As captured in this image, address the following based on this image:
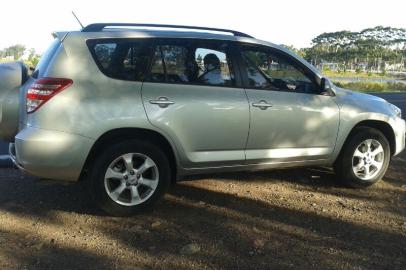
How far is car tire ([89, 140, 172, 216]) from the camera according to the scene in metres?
4.33

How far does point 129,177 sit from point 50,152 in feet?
2.49

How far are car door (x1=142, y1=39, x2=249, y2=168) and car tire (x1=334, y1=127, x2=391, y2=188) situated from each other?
136cm

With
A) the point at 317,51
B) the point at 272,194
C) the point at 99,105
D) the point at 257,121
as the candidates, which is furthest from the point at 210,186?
the point at 317,51

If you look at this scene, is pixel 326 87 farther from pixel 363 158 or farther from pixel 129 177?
pixel 129 177

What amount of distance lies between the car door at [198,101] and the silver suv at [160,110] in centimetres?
1

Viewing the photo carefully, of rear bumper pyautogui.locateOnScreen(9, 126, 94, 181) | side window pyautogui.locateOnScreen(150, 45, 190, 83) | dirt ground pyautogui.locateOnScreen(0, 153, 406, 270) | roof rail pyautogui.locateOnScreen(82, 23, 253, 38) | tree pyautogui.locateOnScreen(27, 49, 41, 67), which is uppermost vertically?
roof rail pyautogui.locateOnScreen(82, 23, 253, 38)

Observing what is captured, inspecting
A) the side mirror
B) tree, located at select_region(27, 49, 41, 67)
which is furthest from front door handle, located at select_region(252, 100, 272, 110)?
tree, located at select_region(27, 49, 41, 67)

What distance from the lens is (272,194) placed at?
5.27m

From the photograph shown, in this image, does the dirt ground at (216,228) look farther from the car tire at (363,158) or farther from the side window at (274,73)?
the side window at (274,73)

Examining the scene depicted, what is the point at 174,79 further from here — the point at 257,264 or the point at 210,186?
the point at 257,264

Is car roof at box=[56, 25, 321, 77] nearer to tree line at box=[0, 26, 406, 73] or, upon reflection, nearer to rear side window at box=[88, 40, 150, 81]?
rear side window at box=[88, 40, 150, 81]

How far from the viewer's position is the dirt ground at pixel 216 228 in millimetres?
3568

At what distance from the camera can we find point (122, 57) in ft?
14.5

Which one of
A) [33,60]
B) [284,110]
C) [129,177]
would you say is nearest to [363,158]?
[284,110]
